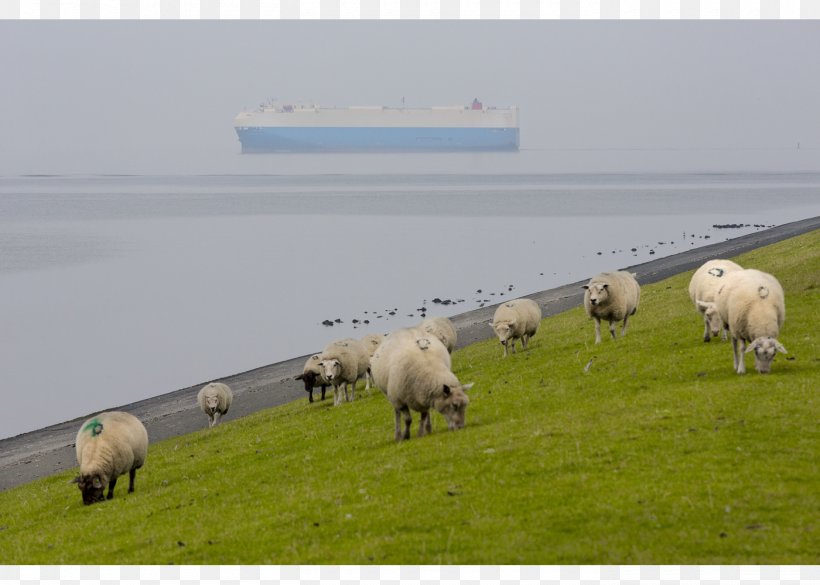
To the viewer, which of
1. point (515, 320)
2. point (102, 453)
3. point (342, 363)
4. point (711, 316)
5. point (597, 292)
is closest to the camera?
point (102, 453)

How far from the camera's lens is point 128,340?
5566 cm

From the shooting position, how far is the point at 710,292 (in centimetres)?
2034

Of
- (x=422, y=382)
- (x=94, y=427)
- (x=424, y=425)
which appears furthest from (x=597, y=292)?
(x=94, y=427)

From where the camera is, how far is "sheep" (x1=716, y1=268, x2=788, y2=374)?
634 inches

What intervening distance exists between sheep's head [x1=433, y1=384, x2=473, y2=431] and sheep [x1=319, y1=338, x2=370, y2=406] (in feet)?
23.0

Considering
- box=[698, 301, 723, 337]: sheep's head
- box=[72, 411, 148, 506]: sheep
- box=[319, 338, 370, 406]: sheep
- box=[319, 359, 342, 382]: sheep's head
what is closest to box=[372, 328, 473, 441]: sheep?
box=[72, 411, 148, 506]: sheep

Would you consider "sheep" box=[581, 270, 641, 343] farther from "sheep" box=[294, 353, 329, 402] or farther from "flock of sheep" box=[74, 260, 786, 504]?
"sheep" box=[294, 353, 329, 402]

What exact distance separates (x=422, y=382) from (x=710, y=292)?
7.78 m

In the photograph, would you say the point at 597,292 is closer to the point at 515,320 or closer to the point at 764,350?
the point at 515,320

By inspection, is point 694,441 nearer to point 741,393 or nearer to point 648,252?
point 741,393

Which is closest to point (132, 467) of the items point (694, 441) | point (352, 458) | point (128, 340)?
point (352, 458)

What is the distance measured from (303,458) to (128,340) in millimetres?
40790

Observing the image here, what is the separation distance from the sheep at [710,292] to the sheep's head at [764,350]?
12.2 feet

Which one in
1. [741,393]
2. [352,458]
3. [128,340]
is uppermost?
[741,393]
